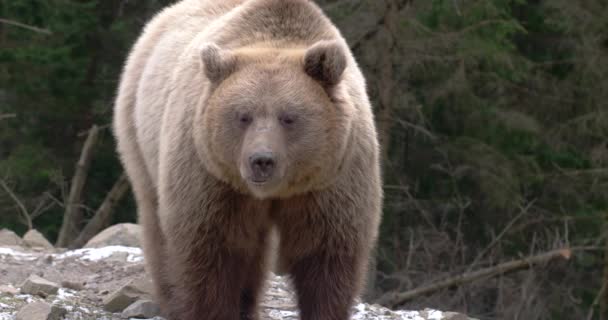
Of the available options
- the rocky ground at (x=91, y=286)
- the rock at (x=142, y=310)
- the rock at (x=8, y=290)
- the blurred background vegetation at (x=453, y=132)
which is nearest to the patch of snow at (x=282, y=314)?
the rocky ground at (x=91, y=286)

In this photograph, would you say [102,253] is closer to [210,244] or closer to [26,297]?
[26,297]

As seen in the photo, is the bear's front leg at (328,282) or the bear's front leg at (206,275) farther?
the bear's front leg at (328,282)

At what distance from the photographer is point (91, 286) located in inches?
299

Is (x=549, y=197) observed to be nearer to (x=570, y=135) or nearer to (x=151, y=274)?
(x=570, y=135)

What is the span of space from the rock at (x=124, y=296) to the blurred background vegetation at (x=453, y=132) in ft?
24.0

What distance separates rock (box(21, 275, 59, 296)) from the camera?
6.79m

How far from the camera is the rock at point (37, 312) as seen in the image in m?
5.93

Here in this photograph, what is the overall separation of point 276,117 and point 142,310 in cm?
217

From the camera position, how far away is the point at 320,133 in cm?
514

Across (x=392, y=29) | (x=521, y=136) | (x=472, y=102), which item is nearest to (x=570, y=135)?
(x=521, y=136)

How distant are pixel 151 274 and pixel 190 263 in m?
1.27

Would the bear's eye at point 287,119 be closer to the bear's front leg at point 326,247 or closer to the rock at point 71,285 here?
the bear's front leg at point 326,247

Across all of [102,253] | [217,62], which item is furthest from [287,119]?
[102,253]

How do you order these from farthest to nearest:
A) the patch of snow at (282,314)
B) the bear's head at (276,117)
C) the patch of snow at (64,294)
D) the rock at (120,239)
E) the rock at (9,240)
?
1. the rock at (9,240)
2. the rock at (120,239)
3. the patch of snow at (282,314)
4. the patch of snow at (64,294)
5. the bear's head at (276,117)
